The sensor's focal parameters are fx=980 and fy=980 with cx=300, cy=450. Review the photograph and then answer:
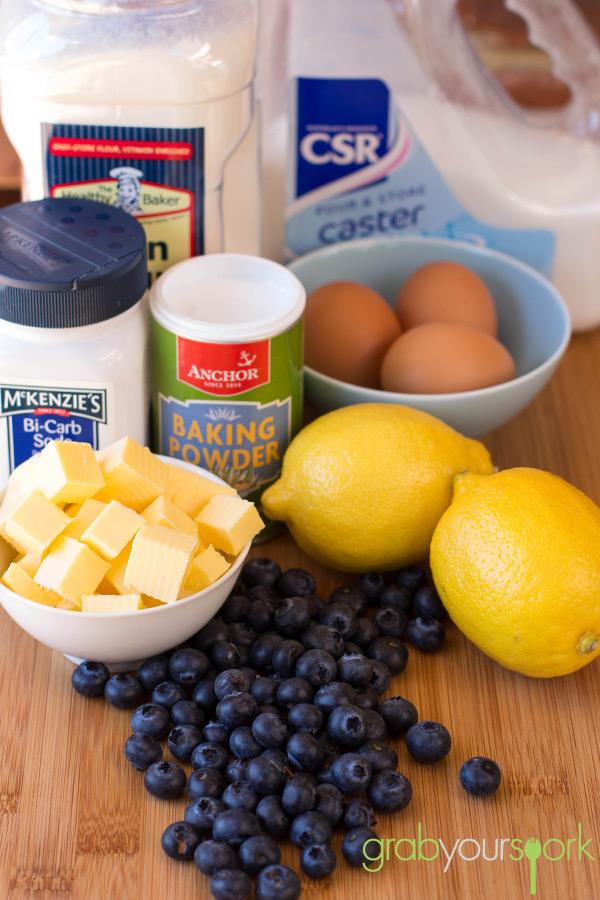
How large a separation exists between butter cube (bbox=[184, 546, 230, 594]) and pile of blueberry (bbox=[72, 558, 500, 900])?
0.06 meters

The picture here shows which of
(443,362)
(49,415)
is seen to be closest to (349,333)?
(443,362)

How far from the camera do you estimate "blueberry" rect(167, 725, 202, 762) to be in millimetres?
775

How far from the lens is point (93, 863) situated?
2.37ft

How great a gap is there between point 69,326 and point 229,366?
0.49 feet

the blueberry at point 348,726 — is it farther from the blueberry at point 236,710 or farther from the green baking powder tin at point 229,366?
the green baking powder tin at point 229,366

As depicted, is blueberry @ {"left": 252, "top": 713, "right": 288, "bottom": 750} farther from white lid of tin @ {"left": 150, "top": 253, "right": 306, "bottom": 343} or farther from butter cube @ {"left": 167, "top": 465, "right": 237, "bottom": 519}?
white lid of tin @ {"left": 150, "top": 253, "right": 306, "bottom": 343}

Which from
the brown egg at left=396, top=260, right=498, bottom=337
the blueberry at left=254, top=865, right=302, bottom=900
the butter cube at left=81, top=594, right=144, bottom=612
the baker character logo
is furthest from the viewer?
the brown egg at left=396, top=260, right=498, bottom=337

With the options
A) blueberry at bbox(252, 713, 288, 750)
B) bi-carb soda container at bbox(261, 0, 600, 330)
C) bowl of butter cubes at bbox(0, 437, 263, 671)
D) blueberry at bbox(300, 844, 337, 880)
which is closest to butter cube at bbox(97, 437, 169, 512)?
bowl of butter cubes at bbox(0, 437, 263, 671)

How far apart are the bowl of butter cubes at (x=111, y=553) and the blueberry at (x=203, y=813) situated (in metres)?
0.14

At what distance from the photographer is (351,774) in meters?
0.74

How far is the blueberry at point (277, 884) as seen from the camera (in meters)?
0.67

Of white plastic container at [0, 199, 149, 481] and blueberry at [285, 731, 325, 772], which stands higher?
white plastic container at [0, 199, 149, 481]

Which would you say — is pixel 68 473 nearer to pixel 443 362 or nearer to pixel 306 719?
pixel 306 719

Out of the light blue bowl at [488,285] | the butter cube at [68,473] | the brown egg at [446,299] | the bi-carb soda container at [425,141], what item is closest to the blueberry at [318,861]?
the butter cube at [68,473]
